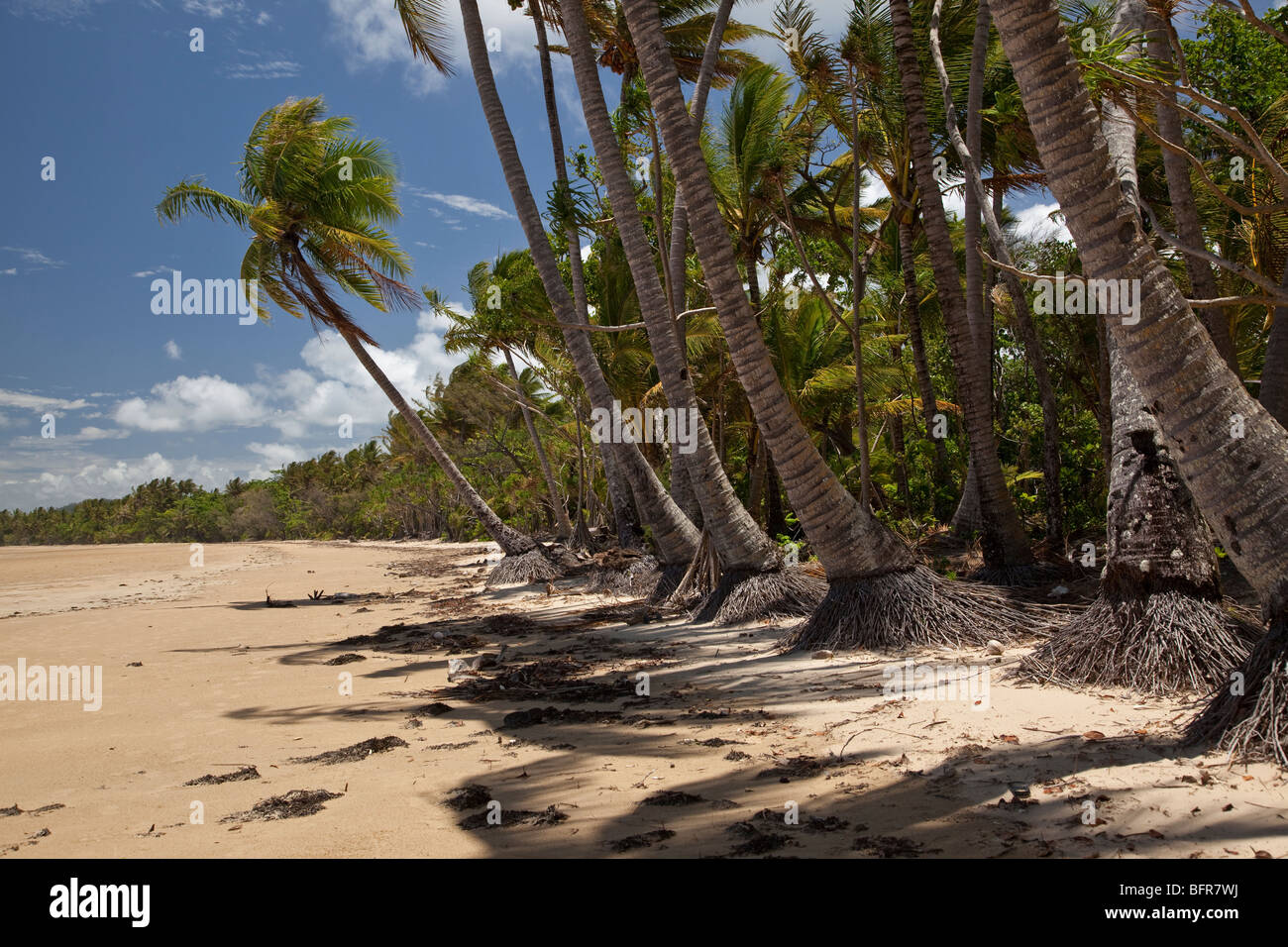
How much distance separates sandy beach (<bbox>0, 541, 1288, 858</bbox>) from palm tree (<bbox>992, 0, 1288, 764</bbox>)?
0.34 metres

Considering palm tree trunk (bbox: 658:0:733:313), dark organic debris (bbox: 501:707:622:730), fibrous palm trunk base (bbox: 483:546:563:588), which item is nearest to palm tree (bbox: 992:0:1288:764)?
dark organic debris (bbox: 501:707:622:730)

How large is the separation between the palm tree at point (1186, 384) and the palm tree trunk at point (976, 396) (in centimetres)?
488

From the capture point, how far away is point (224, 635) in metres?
11.8

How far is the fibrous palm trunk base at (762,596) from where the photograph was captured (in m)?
9.16

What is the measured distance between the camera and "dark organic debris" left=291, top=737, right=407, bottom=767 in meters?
5.00

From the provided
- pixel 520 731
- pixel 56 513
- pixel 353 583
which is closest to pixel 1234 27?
pixel 520 731

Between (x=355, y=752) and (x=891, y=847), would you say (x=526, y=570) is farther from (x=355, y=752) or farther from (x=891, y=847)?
(x=891, y=847)

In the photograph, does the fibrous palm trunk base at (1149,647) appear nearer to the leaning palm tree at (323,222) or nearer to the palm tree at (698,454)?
the palm tree at (698,454)

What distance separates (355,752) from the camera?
16.8 ft

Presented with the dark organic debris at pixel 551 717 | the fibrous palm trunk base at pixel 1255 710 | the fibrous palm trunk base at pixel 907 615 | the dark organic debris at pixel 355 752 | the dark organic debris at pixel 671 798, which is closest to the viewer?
the fibrous palm trunk base at pixel 1255 710

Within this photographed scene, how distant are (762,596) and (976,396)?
325 centimetres

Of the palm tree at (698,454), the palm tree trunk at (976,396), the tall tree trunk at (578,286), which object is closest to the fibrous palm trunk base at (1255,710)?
the palm tree trunk at (976,396)

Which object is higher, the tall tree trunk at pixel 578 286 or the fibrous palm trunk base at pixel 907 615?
the tall tree trunk at pixel 578 286

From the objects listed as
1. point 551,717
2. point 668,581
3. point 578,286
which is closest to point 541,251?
point 578,286
